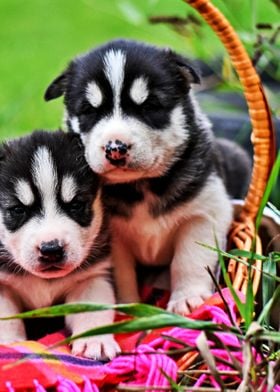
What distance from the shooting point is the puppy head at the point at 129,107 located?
2.76 m

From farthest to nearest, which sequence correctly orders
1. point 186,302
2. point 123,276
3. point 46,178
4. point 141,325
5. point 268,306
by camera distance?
point 123,276 < point 186,302 < point 46,178 < point 268,306 < point 141,325

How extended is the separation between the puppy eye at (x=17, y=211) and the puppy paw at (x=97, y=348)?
1.45 feet

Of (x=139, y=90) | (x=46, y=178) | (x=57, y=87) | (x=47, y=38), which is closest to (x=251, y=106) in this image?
(x=139, y=90)

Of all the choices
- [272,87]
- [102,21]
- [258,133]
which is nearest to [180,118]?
[258,133]

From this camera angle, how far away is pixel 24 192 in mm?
2748

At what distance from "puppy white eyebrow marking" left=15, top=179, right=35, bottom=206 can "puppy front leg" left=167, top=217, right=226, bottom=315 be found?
617 millimetres

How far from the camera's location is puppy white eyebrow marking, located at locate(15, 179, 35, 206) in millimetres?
2740

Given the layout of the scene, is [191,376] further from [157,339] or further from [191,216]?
[191,216]

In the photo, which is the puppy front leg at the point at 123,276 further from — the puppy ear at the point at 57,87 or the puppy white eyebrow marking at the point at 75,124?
the puppy ear at the point at 57,87

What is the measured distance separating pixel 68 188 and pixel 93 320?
439mm

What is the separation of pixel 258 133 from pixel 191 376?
102 cm

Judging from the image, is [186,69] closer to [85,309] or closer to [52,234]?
[52,234]

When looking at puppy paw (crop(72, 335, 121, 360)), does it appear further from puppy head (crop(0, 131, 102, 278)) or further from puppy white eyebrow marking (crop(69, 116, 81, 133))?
puppy white eyebrow marking (crop(69, 116, 81, 133))

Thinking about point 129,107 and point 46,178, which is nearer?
point 46,178
